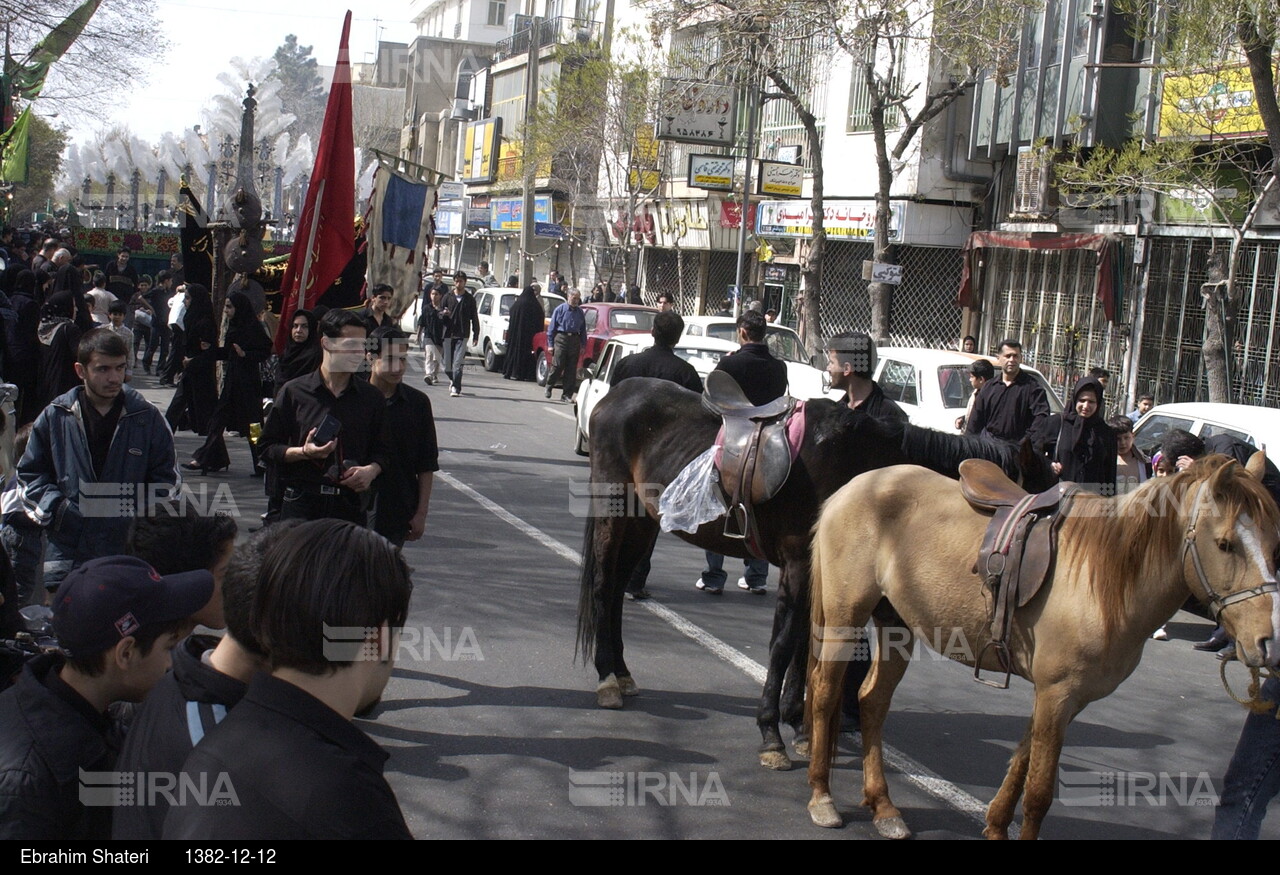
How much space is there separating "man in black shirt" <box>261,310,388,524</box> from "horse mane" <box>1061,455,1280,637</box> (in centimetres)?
329

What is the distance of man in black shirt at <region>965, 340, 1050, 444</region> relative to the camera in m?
11.3

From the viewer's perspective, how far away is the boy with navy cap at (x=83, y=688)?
2467 millimetres

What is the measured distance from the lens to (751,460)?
20.1 feet

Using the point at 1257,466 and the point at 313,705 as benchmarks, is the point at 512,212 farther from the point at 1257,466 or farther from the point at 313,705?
the point at 313,705

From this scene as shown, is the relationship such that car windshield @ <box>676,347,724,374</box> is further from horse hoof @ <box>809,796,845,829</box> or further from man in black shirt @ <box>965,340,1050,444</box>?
horse hoof @ <box>809,796,845,829</box>

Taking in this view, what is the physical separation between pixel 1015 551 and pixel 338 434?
3124mm

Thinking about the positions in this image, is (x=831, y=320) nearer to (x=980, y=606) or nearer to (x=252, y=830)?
(x=980, y=606)

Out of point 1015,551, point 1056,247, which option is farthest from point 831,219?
point 1015,551

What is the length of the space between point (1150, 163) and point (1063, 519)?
12.2 metres

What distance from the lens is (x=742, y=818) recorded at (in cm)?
506

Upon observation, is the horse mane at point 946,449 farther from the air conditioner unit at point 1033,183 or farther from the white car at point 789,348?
the air conditioner unit at point 1033,183

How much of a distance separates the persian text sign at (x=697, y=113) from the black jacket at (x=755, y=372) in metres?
18.1

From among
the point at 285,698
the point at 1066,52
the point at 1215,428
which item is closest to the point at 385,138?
the point at 1066,52

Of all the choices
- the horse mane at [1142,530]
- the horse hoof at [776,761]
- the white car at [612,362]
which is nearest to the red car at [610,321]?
the white car at [612,362]
